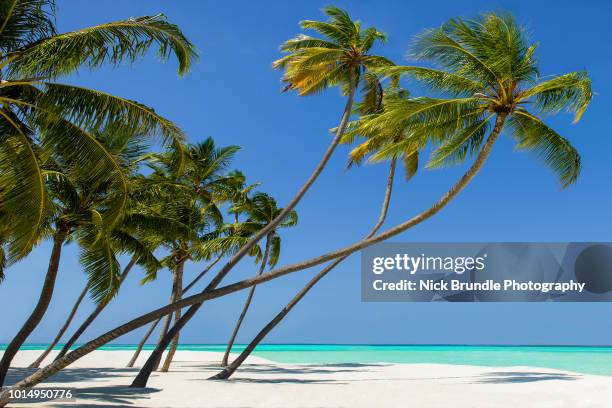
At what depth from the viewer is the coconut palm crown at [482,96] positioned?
1105 cm

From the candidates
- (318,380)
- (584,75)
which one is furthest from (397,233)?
(318,380)

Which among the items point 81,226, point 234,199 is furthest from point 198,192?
point 81,226

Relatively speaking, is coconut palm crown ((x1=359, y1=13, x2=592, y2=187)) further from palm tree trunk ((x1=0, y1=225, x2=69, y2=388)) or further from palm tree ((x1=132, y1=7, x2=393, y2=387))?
palm tree trunk ((x1=0, y1=225, x2=69, y2=388))

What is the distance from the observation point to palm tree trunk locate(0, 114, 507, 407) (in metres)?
9.70

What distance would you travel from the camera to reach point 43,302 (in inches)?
521

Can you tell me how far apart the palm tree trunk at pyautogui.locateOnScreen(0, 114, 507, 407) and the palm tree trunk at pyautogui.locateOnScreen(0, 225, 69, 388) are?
294 centimetres

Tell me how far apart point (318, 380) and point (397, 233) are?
9.54m

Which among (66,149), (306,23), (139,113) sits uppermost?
(306,23)

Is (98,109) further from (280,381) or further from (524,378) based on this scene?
(524,378)

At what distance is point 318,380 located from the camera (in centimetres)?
1875

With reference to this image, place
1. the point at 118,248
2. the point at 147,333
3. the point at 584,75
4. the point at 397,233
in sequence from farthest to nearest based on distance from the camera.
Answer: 1. the point at 147,333
2. the point at 118,248
3. the point at 584,75
4. the point at 397,233

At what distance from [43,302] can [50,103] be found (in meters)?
5.74

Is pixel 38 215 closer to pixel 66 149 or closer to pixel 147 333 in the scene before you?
pixel 66 149

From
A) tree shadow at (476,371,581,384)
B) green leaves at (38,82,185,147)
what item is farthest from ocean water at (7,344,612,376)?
green leaves at (38,82,185,147)
